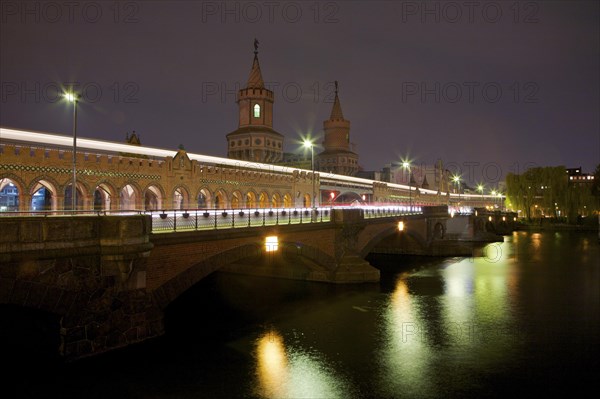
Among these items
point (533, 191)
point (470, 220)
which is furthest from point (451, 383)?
point (533, 191)

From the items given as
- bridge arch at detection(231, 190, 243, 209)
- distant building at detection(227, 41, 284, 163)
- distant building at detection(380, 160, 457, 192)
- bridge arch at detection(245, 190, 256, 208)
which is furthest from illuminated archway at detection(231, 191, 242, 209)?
distant building at detection(380, 160, 457, 192)

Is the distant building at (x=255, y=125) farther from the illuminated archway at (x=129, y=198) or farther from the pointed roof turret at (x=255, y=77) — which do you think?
the illuminated archway at (x=129, y=198)

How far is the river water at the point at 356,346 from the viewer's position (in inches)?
643

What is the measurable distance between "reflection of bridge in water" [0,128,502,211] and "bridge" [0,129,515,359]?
0.32ft

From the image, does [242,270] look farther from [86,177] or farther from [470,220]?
[470,220]

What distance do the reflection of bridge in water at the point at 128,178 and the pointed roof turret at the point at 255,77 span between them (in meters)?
28.7

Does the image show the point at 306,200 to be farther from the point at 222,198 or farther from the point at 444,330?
the point at 444,330

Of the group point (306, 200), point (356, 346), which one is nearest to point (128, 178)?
point (356, 346)

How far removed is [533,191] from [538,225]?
961 cm

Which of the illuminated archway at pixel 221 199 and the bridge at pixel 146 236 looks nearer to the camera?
the bridge at pixel 146 236

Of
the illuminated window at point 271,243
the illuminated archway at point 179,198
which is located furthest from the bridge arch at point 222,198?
the illuminated window at point 271,243

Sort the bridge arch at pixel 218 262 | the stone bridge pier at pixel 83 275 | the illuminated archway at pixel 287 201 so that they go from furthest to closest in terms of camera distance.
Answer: the illuminated archway at pixel 287 201, the bridge arch at pixel 218 262, the stone bridge pier at pixel 83 275

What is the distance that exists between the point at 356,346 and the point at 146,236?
35.6 ft

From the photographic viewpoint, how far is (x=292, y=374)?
699 inches
